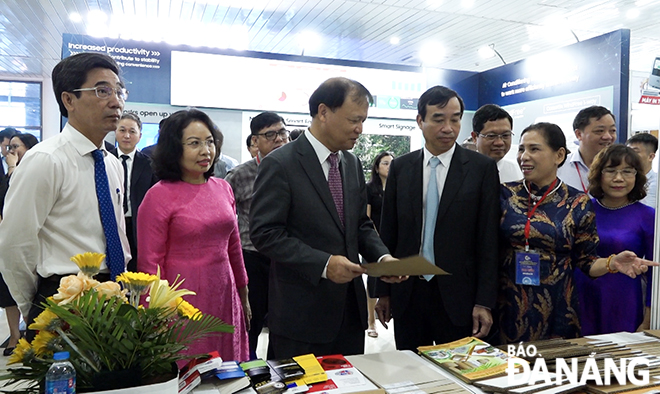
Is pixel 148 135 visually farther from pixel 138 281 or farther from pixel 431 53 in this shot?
pixel 431 53

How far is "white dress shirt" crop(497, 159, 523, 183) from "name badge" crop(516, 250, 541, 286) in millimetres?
1371

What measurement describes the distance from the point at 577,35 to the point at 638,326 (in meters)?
7.55

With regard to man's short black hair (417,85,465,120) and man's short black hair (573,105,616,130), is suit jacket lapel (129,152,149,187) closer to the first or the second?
→ man's short black hair (417,85,465,120)

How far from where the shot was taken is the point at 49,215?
1.69m

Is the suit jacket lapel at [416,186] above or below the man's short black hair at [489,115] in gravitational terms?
below

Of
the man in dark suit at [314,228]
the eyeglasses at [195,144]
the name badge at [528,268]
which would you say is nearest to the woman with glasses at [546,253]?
the name badge at [528,268]

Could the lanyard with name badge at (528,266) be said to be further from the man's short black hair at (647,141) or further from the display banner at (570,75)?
the display banner at (570,75)

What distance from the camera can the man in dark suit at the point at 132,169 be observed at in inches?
136

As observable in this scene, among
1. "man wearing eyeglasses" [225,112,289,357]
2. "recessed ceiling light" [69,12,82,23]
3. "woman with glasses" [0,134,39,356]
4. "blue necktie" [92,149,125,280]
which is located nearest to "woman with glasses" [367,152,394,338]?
"man wearing eyeglasses" [225,112,289,357]

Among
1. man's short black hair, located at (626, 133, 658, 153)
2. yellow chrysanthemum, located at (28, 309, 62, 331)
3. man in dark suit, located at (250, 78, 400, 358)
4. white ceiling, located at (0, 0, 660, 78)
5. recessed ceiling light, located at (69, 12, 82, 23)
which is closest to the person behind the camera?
yellow chrysanthemum, located at (28, 309, 62, 331)

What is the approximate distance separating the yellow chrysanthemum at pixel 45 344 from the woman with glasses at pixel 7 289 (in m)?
2.98

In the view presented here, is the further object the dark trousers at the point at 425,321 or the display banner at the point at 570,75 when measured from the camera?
the display banner at the point at 570,75

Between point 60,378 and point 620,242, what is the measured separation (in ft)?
7.75

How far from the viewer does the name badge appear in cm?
205
